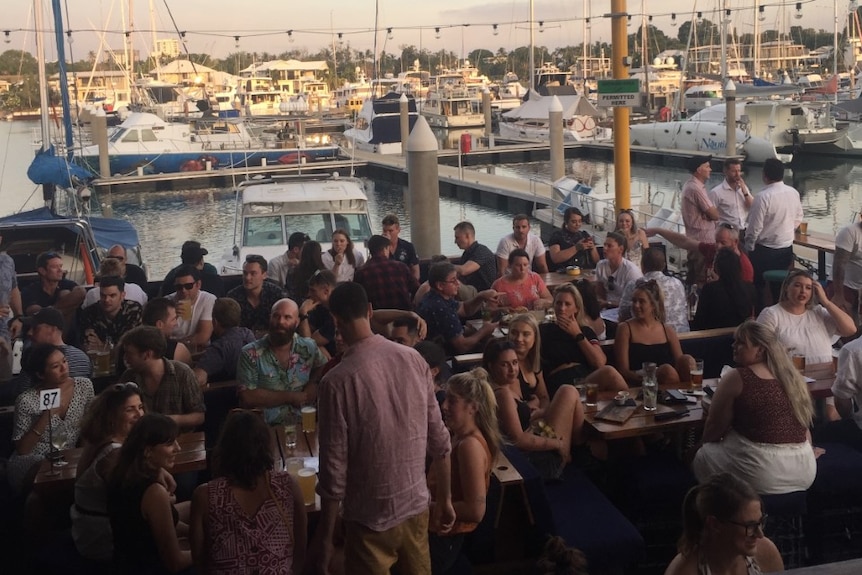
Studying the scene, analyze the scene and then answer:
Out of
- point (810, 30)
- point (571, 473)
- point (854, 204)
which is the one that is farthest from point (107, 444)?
point (810, 30)

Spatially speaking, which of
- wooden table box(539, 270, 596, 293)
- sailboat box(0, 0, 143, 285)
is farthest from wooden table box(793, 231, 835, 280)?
sailboat box(0, 0, 143, 285)

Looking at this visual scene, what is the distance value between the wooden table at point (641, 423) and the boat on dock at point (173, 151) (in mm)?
29646

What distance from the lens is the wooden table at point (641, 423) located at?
4.50 meters

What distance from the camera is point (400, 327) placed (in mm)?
4977

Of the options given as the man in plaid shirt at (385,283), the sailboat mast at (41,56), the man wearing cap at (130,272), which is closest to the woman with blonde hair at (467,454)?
the man in plaid shirt at (385,283)

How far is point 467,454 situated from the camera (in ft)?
11.9

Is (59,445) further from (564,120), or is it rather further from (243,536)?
(564,120)

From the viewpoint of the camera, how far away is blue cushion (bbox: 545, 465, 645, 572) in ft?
12.6

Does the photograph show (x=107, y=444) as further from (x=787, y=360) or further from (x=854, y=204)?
(x=854, y=204)

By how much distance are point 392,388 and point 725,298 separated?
4118 mm

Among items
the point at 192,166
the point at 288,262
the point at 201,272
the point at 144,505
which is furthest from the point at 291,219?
the point at 192,166

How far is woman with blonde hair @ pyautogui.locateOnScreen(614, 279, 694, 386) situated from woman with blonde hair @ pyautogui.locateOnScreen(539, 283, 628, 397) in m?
0.15

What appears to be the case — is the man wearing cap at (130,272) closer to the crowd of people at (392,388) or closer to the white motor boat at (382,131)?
the crowd of people at (392,388)

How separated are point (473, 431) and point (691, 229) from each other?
19.7ft
